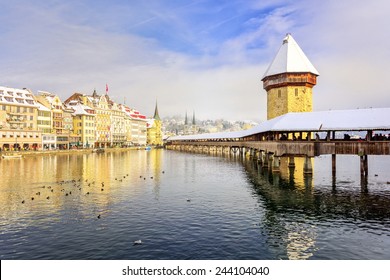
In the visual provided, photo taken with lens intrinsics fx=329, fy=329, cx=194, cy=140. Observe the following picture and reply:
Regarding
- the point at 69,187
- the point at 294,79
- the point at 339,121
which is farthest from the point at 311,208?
the point at 294,79

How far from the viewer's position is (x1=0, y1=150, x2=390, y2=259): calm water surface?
16969 mm

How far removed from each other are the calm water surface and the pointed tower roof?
179 ft

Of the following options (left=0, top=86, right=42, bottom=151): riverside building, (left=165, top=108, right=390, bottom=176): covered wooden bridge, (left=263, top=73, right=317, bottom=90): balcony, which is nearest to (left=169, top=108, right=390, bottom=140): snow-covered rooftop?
(left=165, top=108, right=390, bottom=176): covered wooden bridge

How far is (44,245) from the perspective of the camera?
17.7m

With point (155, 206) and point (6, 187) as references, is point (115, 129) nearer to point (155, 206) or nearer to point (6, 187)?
point (6, 187)

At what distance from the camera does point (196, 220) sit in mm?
22750

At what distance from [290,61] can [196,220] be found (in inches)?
2993

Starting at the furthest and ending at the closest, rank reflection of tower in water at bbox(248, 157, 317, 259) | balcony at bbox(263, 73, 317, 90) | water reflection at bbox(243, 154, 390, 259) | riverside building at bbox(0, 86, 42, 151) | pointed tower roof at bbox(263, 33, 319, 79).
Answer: riverside building at bbox(0, 86, 42, 151), pointed tower roof at bbox(263, 33, 319, 79), balcony at bbox(263, 73, 317, 90), water reflection at bbox(243, 154, 390, 259), reflection of tower in water at bbox(248, 157, 317, 259)

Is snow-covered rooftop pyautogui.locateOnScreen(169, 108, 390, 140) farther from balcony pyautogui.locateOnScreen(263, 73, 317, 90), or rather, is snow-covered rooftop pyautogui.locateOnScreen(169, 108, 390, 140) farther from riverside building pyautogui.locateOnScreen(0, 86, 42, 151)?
riverside building pyautogui.locateOnScreen(0, 86, 42, 151)

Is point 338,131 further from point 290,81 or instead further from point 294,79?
point 294,79

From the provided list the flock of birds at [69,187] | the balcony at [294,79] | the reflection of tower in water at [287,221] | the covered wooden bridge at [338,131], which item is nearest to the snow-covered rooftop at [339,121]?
the covered wooden bridge at [338,131]
